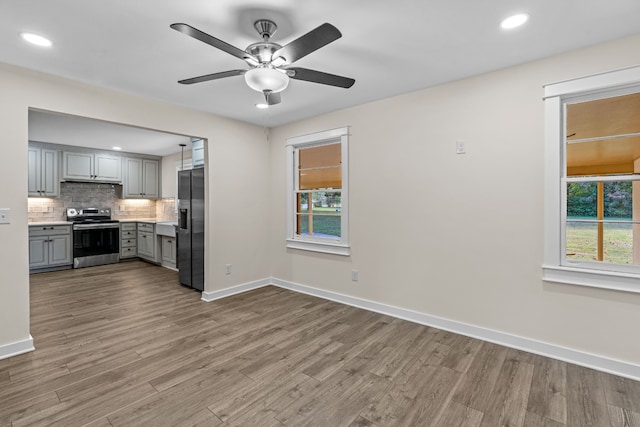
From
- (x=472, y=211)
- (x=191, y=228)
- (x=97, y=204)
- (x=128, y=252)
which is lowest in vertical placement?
(x=128, y=252)

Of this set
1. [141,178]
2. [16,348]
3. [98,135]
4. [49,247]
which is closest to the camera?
[16,348]

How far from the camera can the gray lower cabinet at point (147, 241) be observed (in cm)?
634

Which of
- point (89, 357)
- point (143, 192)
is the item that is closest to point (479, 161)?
point (89, 357)

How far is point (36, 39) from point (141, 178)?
5283 millimetres

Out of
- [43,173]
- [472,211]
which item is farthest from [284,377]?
[43,173]

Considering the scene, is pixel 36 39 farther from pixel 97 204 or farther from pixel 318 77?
pixel 97 204

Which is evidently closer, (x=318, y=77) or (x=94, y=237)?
(x=318, y=77)

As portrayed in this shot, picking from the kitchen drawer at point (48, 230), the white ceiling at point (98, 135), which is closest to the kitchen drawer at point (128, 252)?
the kitchen drawer at point (48, 230)

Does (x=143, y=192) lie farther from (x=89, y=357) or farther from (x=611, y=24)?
(x=611, y=24)

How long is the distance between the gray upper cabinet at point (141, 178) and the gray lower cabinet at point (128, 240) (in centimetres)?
69

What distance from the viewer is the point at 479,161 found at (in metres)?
2.84

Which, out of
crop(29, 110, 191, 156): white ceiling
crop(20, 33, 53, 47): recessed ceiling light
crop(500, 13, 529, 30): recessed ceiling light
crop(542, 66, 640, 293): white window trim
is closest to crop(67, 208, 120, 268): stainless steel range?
crop(29, 110, 191, 156): white ceiling

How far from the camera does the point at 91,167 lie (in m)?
6.29

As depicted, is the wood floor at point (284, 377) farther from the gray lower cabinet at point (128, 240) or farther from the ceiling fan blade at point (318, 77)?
the gray lower cabinet at point (128, 240)
